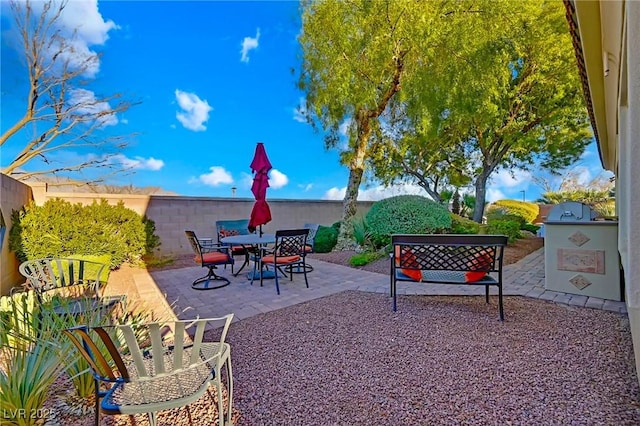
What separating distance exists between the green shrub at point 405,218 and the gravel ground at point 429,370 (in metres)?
3.82

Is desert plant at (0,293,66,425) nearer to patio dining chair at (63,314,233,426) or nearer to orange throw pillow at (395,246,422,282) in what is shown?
A: patio dining chair at (63,314,233,426)

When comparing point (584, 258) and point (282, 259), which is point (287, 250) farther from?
point (584, 258)

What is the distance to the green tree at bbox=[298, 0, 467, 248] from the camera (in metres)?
6.79

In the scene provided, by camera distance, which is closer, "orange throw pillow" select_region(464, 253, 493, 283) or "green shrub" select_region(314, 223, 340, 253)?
"orange throw pillow" select_region(464, 253, 493, 283)

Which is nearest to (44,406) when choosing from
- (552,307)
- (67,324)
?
(67,324)

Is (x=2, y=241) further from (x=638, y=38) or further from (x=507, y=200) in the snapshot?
(x=507, y=200)

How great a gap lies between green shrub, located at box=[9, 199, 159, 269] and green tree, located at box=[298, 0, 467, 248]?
5.33 m

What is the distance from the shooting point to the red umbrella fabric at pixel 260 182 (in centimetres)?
588

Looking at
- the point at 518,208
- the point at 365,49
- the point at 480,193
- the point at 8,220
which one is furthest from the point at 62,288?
the point at 518,208

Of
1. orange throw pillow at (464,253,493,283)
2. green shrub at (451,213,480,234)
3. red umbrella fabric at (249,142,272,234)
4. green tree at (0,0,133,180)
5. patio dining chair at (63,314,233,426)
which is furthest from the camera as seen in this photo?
green shrub at (451,213,480,234)

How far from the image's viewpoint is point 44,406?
1.99 meters

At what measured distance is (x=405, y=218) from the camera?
764 centimetres

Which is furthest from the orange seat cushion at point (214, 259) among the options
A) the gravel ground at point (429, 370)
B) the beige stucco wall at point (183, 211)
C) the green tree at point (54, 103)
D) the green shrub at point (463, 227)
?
the green tree at point (54, 103)

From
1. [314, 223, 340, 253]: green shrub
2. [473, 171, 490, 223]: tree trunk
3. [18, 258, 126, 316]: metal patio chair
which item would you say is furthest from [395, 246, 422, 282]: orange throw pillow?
[473, 171, 490, 223]: tree trunk
